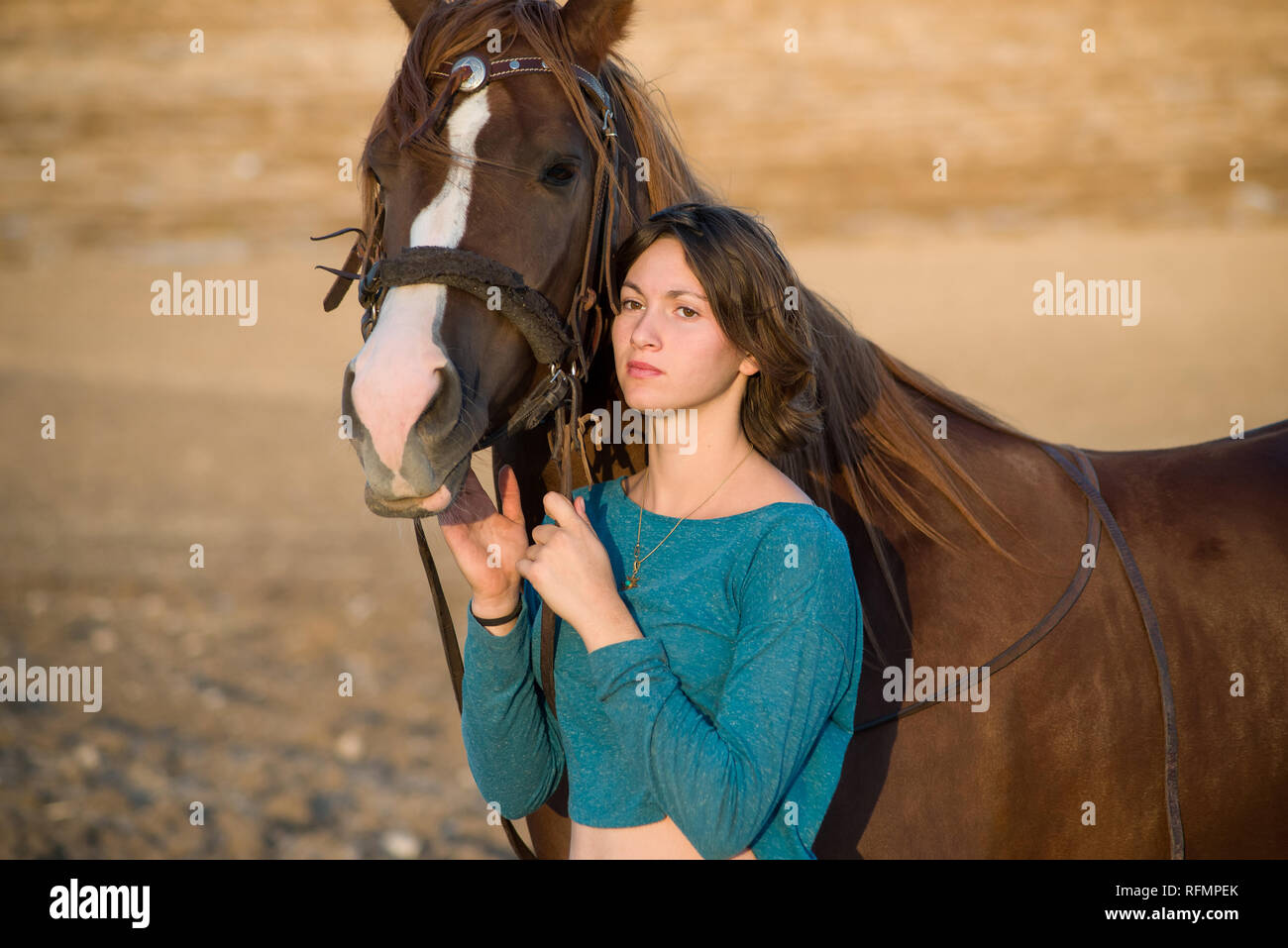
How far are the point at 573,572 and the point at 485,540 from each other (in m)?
0.30

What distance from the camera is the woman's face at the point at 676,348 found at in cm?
182

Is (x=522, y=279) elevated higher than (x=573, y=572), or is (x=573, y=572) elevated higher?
(x=522, y=279)

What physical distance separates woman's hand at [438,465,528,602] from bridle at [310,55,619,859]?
10 centimetres

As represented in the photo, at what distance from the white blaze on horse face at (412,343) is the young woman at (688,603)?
0.24m

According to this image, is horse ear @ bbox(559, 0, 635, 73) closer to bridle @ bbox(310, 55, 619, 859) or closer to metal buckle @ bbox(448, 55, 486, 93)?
bridle @ bbox(310, 55, 619, 859)

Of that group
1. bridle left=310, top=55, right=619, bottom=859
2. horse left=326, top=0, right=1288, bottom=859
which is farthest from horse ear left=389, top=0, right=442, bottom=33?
bridle left=310, top=55, right=619, bottom=859

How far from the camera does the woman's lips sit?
1831mm

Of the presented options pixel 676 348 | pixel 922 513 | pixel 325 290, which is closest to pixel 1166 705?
pixel 922 513

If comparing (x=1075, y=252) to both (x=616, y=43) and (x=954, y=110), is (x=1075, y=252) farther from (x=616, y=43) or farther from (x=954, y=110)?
(x=616, y=43)

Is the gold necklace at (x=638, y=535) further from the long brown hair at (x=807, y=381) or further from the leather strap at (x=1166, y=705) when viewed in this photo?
the leather strap at (x=1166, y=705)

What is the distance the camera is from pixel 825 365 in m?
2.37

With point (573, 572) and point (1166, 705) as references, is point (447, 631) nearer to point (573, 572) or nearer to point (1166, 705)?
point (573, 572)

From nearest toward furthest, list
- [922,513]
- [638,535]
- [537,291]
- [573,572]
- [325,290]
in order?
[573,572] < [638,535] < [537,291] < [922,513] < [325,290]

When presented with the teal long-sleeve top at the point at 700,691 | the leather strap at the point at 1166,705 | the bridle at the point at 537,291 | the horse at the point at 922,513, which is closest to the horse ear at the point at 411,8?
the horse at the point at 922,513
